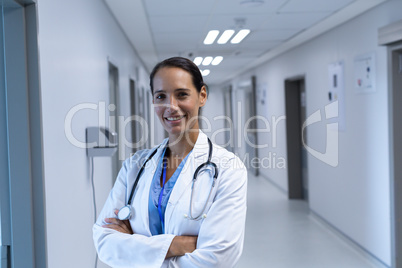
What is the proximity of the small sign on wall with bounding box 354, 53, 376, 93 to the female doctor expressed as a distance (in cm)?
300

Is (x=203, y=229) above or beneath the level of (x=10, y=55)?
beneath

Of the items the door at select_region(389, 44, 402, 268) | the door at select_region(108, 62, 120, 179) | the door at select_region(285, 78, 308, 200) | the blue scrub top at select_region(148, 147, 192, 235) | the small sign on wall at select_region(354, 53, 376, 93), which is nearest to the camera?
the blue scrub top at select_region(148, 147, 192, 235)

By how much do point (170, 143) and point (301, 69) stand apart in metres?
5.36

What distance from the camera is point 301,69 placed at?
6.73 m

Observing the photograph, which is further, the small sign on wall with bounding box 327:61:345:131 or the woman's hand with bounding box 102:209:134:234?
the small sign on wall with bounding box 327:61:345:131

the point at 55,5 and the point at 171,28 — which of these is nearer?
the point at 55,5

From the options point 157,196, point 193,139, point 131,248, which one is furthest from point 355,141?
point 131,248

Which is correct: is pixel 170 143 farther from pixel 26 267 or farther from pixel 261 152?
pixel 261 152

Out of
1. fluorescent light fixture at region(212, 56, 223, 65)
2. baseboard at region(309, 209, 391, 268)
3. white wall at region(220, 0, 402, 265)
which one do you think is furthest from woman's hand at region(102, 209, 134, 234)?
fluorescent light fixture at region(212, 56, 223, 65)

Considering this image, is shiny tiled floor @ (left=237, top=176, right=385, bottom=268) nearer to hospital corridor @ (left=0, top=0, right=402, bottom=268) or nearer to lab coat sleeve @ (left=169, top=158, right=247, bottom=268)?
hospital corridor @ (left=0, top=0, right=402, bottom=268)

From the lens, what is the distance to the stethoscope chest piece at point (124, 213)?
5.38 ft

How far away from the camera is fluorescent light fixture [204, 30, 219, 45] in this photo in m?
5.42

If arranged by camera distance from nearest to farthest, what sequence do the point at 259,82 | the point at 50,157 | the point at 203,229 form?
the point at 203,229, the point at 50,157, the point at 259,82

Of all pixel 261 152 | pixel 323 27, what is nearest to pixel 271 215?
pixel 323 27
